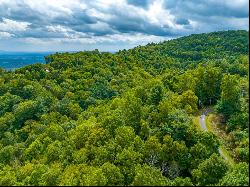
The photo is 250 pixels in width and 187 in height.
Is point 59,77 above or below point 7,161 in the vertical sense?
above

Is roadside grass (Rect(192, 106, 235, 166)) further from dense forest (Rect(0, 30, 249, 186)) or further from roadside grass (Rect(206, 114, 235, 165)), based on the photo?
dense forest (Rect(0, 30, 249, 186))

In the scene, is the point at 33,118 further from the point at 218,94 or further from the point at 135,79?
the point at 218,94

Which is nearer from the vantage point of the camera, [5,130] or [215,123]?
[215,123]

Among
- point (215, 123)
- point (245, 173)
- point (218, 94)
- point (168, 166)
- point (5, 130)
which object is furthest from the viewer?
point (5, 130)

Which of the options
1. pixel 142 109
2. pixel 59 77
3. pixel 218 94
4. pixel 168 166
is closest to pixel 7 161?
pixel 142 109

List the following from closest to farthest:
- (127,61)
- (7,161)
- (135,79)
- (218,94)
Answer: (7,161)
(218,94)
(135,79)
(127,61)

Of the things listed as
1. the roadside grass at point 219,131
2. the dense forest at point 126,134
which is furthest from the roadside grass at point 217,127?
the dense forest at point 126,134

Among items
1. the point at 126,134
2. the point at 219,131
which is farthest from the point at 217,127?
the point at 126,134

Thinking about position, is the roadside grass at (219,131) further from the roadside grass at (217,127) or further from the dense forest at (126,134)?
the dense forest at (126,134)
